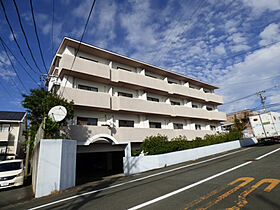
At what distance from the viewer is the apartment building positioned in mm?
13258

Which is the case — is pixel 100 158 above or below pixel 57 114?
below

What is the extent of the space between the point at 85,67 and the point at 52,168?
9275 mm

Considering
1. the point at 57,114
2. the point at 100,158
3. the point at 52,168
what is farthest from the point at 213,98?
the point at 52,168

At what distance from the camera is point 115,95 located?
16.0 metres

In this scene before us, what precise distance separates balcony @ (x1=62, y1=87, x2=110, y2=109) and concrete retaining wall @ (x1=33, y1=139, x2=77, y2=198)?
215 inches

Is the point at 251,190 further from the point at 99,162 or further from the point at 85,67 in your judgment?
the point at 99,162

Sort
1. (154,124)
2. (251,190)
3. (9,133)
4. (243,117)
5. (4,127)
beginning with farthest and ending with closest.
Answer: (243,117)
(4,127)
(9,133)
(154,124)
(251,190)

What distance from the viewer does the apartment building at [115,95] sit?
13258 millimetres

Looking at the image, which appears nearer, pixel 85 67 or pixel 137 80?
pixel 85 67

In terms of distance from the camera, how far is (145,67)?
746 inches

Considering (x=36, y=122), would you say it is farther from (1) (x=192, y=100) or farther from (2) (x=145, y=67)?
(1) (x=192, y=100)

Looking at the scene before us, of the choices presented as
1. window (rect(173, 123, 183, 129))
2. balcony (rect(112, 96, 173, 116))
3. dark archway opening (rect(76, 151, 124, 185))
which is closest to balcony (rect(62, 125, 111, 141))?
balcony (rect(112, 96, 173, 116))

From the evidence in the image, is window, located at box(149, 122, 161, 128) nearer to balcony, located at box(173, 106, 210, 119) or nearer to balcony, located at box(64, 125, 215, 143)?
balcony, located at box(64, 125, 215, 143)

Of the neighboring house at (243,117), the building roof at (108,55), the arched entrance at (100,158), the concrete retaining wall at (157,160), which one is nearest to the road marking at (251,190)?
the concrete retaining wall at (157,160)
